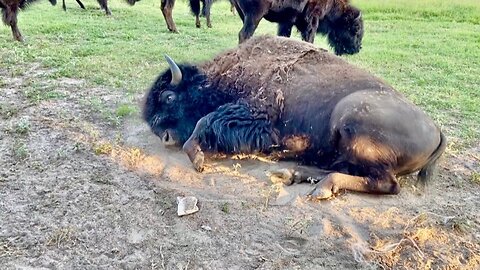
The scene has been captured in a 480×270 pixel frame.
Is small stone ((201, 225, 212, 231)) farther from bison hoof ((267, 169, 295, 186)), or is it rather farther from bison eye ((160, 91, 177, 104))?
bison eye ((160, 91, 177, 104))

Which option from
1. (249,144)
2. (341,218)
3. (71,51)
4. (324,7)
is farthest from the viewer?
(324,7)

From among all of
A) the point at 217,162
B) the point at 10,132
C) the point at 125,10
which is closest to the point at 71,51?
the point at 10,132

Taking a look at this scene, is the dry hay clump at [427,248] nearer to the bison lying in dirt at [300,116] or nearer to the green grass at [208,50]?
the bison lying in dirt at [300,116]

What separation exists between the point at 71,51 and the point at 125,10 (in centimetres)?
830

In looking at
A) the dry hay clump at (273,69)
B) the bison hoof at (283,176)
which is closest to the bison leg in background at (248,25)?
the dry hay clump at (273,69)

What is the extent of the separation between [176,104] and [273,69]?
0.88 m

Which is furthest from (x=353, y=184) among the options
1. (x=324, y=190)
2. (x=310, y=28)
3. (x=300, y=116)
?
(x=310, y=28)

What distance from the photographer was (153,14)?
1488 cm

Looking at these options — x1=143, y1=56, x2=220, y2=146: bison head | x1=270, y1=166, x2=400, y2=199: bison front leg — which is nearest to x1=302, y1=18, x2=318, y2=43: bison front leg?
x1=143, y1=56, x2=220, y2=146: bison head

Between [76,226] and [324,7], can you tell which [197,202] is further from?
[324,7]

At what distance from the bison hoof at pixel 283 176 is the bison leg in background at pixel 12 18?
6.73 metres

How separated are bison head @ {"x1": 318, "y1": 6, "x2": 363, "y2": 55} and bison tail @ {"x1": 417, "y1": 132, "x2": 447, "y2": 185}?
5719mm

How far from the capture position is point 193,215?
3.36 m

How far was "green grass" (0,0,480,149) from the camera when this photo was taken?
6.43 m
